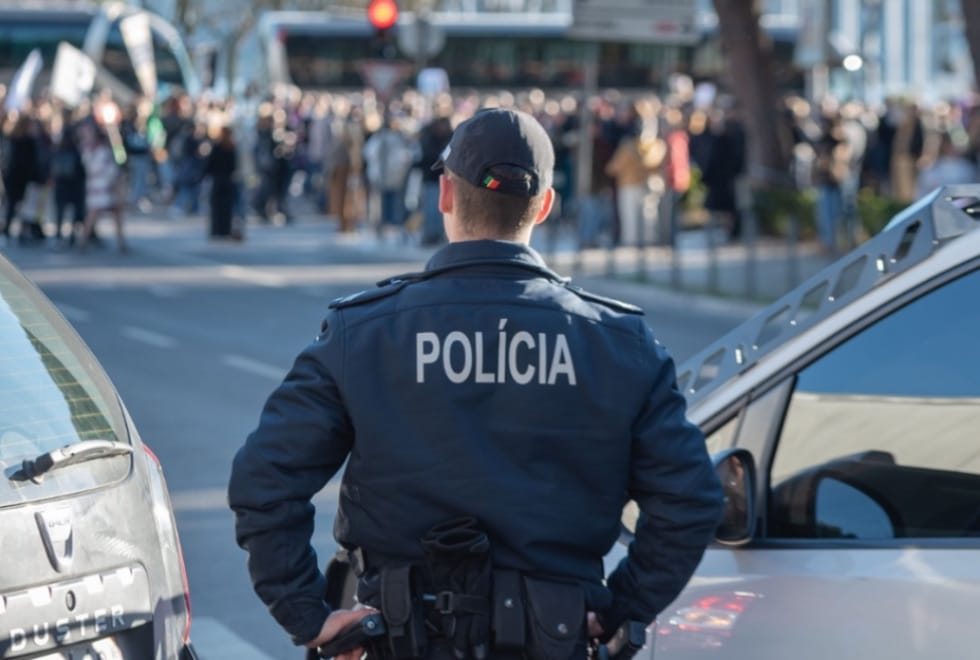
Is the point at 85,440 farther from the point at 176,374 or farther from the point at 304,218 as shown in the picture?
the point at 304,218

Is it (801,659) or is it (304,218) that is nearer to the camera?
(801,659)

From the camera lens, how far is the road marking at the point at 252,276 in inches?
850

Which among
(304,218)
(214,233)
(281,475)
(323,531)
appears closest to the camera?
(281,475)

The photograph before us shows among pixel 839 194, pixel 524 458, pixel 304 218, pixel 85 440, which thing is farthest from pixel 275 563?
pixel 304 218

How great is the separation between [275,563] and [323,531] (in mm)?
5557

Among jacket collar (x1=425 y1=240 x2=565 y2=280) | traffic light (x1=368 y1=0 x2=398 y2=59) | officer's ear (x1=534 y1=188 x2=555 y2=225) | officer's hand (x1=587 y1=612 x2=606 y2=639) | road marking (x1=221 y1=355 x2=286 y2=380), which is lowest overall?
road marking (x1=221 y1=355 x2=286 y2=380)

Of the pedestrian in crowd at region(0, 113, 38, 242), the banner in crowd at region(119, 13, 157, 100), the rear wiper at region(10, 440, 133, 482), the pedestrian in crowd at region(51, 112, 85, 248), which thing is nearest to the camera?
the rear wiper at region(10, 440, 133, 482)

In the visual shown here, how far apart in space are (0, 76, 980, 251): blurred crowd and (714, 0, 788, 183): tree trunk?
1.46 feet

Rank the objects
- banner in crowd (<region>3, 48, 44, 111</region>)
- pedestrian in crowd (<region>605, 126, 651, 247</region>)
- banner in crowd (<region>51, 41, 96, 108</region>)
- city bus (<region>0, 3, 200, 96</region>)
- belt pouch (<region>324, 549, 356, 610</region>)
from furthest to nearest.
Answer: city bus (<region>0, 3, 200, 96</region>) < banner in crowd (<region>51, 41, 96, 108</region>) < banner in crowd (<region>3, 48, 44, 111</region>) < pedestrian in crowd (<region>605, 126, 651, 247</region>) < belt pouch (<region>324, 549, 356, 610</region>)

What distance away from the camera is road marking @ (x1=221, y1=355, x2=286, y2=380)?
13.8 metres

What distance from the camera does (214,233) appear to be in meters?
27.9

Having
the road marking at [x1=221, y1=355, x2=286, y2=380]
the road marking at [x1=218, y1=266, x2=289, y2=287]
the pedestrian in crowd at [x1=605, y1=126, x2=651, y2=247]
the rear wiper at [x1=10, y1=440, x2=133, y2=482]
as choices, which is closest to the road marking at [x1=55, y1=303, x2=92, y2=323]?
the road marking at [x1=221, y1=355, x2=286, y2=380]

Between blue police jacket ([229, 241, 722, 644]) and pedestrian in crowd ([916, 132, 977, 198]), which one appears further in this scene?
pedestrian in crowd ([916, 132, 977, 198])

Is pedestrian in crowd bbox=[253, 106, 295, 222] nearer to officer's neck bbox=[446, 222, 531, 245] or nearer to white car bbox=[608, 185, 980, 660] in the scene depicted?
white car bbox=[608, 185, 980, 660]
